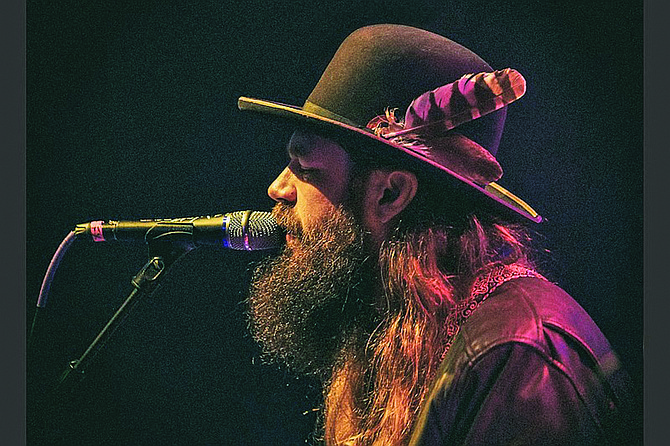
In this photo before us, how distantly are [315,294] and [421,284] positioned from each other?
27 cm

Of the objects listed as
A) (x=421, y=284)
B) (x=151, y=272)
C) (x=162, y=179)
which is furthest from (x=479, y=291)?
(x=162, y=179)

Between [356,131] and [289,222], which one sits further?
[289,222]

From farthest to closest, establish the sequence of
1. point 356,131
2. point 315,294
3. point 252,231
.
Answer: point 315,294
point 252,231
point 356,131

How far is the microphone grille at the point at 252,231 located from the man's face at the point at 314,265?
30 millimetres

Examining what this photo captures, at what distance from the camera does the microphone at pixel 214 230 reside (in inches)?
66.3

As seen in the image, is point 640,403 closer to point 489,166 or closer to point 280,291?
point 489,166

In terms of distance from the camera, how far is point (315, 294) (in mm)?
1815

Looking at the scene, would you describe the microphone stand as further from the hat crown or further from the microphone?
the hat crown

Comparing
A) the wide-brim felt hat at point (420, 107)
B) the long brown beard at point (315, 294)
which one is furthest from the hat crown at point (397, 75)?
the long brown beard at point (315, 294)

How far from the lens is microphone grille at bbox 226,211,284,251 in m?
1.68

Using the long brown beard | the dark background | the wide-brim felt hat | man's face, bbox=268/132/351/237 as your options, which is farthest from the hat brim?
the dark background

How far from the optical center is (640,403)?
5.31ft

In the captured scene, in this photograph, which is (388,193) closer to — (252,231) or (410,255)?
(410,255)

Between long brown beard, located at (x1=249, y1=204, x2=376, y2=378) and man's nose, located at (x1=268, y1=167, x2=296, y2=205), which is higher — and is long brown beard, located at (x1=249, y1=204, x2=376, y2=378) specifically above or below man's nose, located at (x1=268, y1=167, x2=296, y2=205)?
Answer: below
